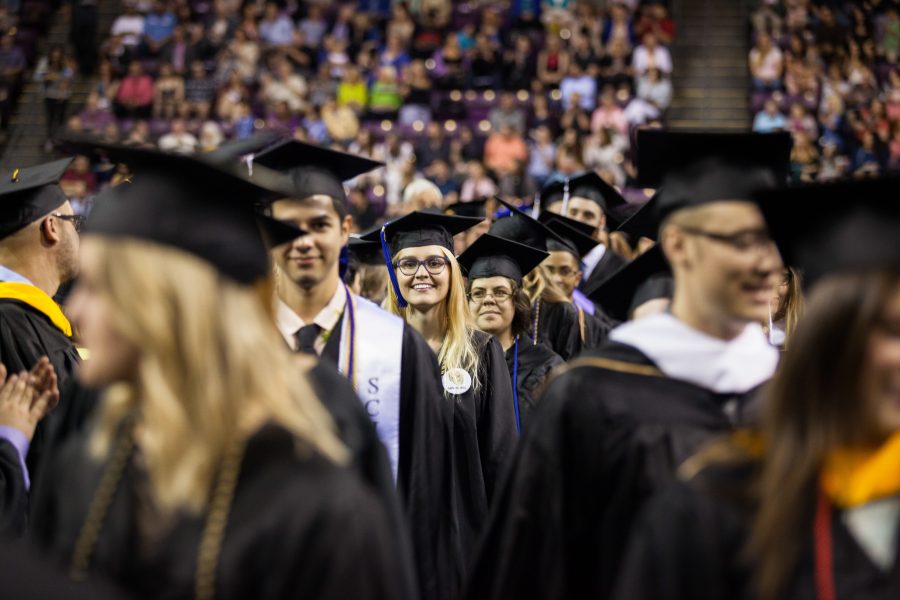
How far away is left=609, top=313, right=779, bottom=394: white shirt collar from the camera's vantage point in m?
2.75

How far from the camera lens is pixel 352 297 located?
409 cm

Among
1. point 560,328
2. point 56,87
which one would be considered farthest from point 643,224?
point 56,87

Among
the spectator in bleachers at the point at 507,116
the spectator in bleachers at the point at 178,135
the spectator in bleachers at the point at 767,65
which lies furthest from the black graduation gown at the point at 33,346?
the spectator in bleachers at the point at 767,65

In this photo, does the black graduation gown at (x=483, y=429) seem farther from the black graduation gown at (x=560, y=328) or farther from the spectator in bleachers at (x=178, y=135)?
the spectator in bleachers at (x=178, y=135)

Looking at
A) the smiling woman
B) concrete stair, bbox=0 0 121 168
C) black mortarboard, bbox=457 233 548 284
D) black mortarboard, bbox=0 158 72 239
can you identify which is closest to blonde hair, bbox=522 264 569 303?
black mortarboard, bbox=457 233 548 284

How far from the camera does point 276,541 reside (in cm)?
200

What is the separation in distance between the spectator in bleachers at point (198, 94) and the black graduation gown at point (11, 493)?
14208mm

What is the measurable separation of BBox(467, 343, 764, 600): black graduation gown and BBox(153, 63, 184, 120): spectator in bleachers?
51.5 ft

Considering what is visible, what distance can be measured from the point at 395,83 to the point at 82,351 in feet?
42.7

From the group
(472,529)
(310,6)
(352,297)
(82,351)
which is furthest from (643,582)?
(310,6)

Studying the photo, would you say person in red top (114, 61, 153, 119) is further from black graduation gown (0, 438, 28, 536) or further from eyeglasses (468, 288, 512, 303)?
black graduation gown (0, 438, 28, 536)

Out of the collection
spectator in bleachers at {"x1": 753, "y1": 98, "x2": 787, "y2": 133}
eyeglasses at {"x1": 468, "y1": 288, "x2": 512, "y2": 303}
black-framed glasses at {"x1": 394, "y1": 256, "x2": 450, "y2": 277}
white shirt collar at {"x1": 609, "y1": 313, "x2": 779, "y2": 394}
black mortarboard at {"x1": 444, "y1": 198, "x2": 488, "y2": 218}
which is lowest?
white shirt collar at {"x1": 609, "y1": 313, "x2": 779, "y2": 394}

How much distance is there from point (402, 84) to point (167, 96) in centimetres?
382

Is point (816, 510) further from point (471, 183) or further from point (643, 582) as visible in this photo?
point (471, 183)
